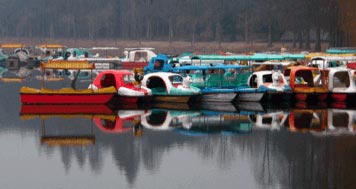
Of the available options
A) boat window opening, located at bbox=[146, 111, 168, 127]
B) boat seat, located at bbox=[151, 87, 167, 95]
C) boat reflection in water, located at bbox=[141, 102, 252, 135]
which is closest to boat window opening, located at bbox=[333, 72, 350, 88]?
boat reflection in water, located at bbox=[141, 102, 252, 135]

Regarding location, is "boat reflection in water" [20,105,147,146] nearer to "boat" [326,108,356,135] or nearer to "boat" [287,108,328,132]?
"boat" [287,108,328,132]

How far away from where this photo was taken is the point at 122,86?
39.5 meters

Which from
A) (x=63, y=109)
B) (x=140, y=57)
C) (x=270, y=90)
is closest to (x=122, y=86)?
(x=63, y=109)

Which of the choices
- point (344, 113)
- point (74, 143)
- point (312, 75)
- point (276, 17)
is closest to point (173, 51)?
point (276, 17)

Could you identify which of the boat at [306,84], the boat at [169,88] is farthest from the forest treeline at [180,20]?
the boat at [169,88]

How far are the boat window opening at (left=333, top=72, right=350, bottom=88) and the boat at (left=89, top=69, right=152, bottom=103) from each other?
9862 mm

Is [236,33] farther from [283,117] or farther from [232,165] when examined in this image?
[232,165]

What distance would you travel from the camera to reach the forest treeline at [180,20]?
87.2 metres

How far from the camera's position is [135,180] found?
2288 centimetres

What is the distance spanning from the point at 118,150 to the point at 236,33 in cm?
8763

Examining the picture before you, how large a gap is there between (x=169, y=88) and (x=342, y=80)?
32.8 ft

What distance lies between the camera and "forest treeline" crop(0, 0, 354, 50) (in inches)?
3433

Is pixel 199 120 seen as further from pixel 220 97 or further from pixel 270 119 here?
pixel 220 97

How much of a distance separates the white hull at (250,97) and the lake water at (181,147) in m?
0.97
